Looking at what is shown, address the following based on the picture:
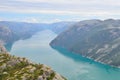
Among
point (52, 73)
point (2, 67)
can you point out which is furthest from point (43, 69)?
point (2, 67)

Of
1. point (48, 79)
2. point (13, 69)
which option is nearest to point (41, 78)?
Result: point (48, 79)

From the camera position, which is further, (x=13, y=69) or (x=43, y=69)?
(x=13, y=69)

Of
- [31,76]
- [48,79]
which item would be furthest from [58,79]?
[31,76]

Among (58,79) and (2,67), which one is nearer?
(58,79)

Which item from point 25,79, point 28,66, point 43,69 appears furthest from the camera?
point 28,66

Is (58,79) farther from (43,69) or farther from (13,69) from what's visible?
(13,69)

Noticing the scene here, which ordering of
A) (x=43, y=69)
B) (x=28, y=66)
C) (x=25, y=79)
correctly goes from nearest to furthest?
(x=25, y=79) → (x=43, y=69) → (x=28, y=66)

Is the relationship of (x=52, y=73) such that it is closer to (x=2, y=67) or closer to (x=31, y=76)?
(x=31, y=76)
